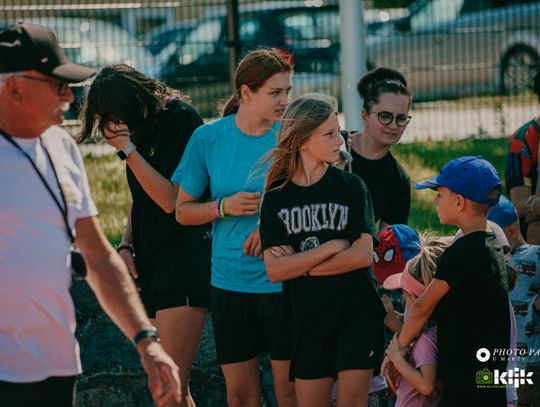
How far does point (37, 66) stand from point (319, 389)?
2.00 meters

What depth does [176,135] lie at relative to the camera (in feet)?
18.4

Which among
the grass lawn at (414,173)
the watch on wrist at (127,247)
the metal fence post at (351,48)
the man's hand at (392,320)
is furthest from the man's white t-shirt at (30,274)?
the metal fence post at (351,48)

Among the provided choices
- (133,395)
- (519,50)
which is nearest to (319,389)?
(133,395)

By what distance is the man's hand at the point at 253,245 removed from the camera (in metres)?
5.20

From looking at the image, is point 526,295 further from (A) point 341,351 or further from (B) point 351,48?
(B) point 351,48

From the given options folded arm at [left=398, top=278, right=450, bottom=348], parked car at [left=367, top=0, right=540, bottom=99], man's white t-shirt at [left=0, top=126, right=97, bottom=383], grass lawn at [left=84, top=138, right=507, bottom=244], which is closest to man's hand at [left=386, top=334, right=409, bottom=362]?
folded arm at [left=398, top=278, right=450, bottom=348]

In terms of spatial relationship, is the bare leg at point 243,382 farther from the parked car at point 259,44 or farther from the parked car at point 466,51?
the parked car at point 466,51

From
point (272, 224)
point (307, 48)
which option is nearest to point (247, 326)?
point (272, 224)

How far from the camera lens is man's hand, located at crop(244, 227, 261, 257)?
520 centimetres

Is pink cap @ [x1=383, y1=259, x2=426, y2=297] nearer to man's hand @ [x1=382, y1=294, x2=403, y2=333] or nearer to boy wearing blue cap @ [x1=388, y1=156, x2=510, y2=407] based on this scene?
boy wearing blue cap @ [x1=388, y1=156, x2=510, y2=407]

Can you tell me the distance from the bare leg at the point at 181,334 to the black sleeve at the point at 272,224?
0.83 meters

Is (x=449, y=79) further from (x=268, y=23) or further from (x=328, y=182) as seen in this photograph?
(x=328, y=182)

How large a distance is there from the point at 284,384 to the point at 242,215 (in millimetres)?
835

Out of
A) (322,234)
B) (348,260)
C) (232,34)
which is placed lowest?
(348,260)
